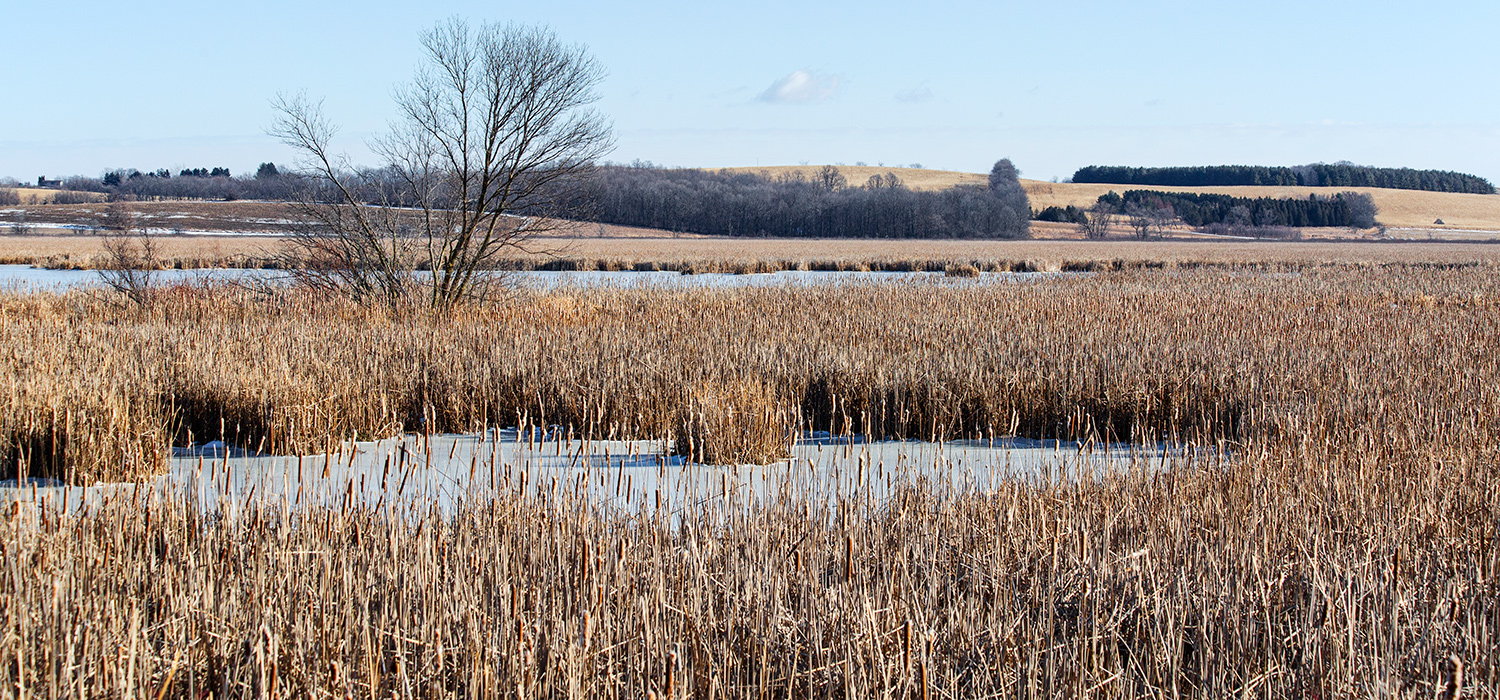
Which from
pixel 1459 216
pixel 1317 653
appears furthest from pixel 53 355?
pixel 1459 216

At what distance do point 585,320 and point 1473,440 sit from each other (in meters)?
9.94

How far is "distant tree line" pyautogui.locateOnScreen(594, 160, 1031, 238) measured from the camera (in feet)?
294

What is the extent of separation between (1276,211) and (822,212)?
5386 cm

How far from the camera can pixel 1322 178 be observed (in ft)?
489

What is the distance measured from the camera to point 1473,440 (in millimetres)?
5855

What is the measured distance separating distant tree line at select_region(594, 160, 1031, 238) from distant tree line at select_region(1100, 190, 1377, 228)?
2160 cm

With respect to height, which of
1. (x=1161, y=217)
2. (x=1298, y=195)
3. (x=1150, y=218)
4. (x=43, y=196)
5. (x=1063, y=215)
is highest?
(x=1298, y=195)

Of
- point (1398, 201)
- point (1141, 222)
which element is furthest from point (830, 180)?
point (1398, 201)

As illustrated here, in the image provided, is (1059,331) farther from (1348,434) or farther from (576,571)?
(576,571)

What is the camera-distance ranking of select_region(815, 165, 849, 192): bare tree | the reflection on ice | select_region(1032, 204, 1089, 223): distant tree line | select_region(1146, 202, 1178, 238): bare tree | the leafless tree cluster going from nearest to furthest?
the reflection on ice, the leafless tree cluster, select_region(1146, 202, 1178, 238): bare tree, select_region(1032, 204, 1089, 223): distant tree line, select_region(815, 165, 849, 192): bare tree

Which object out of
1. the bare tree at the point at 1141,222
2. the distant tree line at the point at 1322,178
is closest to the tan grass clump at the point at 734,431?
the bare tree at the point at 1141,222

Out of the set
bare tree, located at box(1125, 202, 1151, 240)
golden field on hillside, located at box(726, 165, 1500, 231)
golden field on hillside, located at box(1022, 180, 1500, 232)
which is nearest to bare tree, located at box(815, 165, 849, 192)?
golden field on hillside, located at box(726, 165, 1500, 231)

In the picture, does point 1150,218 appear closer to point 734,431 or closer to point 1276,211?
point 1276,211

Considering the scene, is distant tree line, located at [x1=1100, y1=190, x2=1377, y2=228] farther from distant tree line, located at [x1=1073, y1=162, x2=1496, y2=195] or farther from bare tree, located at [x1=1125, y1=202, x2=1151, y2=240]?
distant tree line, located at [x1=1073, y1=162, x2=1496, y2=195]
